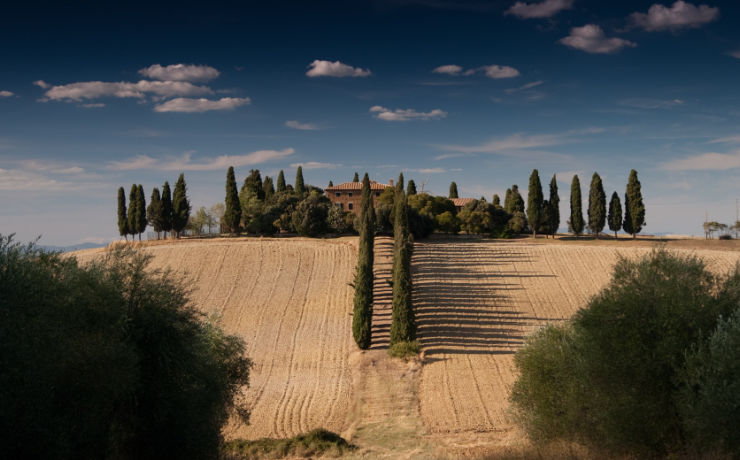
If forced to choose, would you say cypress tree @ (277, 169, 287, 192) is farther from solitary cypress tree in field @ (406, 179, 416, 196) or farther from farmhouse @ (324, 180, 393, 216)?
solitary cypress tree in field @ (406, 179, 416, 196)

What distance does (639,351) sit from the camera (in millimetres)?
16203

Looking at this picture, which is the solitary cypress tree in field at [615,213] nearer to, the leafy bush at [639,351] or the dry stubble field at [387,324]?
the dry stubble field at [387,324]

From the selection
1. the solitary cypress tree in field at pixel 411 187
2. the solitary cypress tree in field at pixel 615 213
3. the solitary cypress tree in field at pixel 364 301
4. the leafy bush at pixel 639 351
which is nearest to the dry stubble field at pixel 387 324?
the solitary cypress tree in field at pixel 364 301

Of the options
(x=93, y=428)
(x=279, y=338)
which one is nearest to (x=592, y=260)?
(x=279, y=338)

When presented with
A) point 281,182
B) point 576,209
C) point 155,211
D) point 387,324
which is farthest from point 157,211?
point 576,209

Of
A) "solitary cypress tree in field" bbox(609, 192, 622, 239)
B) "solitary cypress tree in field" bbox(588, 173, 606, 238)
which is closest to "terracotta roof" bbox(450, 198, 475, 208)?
"solitary cypress tree in field" bbox(588, 173, 606, 238)

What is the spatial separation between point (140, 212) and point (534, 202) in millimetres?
55861

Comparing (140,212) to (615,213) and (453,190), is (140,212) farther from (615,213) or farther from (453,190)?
(615,213)

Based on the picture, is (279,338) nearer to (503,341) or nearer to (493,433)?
(503,341)

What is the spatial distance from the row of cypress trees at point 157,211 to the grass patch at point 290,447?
5543 centimetres

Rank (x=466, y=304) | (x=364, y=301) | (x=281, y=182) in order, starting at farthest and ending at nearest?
(x=281, y=182) < (x=466, y=304) < (x=364, y=301)

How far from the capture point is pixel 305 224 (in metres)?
67.5

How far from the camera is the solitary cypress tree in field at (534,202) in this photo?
7800 centimetres

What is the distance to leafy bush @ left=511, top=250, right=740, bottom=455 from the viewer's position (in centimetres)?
1575
